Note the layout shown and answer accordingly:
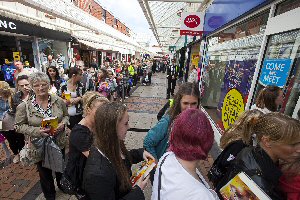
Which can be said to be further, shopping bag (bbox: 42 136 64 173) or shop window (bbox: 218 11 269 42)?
shop window (bbox: 218 11 269 42)

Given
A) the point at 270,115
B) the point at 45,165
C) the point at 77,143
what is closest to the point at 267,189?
the point at 270,115

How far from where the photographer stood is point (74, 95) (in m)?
4.33

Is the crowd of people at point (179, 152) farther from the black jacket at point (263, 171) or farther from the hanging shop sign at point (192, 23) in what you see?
the hanging shop sign at point (192, 23)

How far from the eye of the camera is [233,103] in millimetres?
4156

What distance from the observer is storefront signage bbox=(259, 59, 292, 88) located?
257 centimetres

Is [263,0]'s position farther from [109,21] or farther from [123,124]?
[109,21]

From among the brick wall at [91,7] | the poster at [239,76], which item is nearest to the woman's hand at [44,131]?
the poster at [239,76]

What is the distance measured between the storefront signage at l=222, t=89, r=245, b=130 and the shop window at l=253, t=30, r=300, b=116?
932 millimetres

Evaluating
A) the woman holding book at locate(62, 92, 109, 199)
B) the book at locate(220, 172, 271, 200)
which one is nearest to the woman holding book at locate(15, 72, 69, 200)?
the woman holding book at locate(62, 92, 109, 199)

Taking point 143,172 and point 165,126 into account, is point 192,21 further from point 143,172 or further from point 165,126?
point 143,172

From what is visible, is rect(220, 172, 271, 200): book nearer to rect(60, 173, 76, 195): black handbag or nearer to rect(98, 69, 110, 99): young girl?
rect(60, 173, 76, 195): black handbag

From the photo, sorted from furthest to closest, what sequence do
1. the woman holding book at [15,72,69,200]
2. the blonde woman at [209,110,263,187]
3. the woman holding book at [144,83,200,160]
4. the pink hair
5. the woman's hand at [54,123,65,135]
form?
the woman's hand at [54,123,65,135]
the woman holding book at [15,72,69,200]
the woman holding book at [144,83,200,160]
the blonde woman at [209,110,263,187]
the pink hair

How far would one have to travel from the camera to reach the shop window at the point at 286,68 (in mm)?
2541

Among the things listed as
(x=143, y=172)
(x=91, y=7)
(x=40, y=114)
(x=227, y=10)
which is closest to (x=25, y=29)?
(x=40, y=114)
